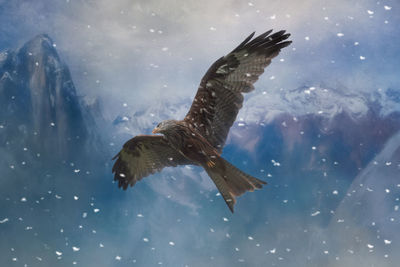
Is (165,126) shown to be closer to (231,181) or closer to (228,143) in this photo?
(231,181)

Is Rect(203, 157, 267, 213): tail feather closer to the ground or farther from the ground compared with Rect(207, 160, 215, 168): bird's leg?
closer to the ground

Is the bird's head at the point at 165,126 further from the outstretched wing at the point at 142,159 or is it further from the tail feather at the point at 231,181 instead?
the outstretched wing at the point at 142,159

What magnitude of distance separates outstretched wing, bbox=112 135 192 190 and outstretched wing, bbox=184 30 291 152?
0.44 m

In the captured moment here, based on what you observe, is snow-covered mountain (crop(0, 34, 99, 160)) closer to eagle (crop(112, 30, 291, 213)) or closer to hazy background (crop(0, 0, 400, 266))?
hazy background (crop(0, 0, 400, 266))

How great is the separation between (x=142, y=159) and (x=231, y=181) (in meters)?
1.07

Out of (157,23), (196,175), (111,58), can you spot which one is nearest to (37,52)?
(111,58)

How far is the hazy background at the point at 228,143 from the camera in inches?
242

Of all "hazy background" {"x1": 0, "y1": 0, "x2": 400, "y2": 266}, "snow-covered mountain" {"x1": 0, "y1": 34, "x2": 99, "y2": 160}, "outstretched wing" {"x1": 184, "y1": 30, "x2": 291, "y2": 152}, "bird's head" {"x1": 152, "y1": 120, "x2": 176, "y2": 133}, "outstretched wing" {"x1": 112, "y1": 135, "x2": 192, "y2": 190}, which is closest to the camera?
"bird's head" {"x1": 152, "y1": 120, "x2": 176, "y2": 133}

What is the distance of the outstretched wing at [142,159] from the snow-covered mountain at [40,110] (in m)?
4.57

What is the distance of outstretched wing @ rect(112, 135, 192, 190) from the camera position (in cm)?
301

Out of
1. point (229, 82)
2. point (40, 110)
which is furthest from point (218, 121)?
point (40, 110)

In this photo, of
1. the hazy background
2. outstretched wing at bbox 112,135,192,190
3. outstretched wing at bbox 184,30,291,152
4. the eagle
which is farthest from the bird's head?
the hazy background

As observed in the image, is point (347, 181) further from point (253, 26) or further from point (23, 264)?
point (23, 264)

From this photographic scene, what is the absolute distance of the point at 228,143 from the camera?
729cm
